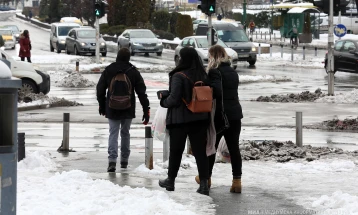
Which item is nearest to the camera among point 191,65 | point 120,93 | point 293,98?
point 191,65

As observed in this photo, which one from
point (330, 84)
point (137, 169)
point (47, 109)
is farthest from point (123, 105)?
point (330, 84)

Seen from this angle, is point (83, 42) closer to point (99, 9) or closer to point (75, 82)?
point (99, 9)

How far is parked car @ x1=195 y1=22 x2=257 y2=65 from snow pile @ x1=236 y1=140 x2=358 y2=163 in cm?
2885

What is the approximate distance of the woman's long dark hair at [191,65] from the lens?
10.1m

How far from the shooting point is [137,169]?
12.1 meters

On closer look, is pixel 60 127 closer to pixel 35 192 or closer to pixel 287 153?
pixel 287 153

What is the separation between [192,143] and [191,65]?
2.87 ft

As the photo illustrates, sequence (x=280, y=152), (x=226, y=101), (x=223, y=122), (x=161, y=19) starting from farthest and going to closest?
(x=161, y=19), (x=280, y=152), (x=226, y=101), (x=223, y=122)

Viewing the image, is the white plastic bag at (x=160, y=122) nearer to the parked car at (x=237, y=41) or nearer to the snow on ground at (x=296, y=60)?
the parked car at (x=237, y=41)

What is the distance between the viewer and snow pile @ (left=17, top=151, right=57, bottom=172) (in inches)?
465

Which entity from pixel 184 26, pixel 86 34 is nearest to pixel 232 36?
pixel 86 34

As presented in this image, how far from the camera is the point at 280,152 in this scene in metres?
13.6

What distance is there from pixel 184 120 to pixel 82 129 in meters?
8.81

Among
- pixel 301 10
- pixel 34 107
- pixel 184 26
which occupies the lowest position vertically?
pixel 34 107
